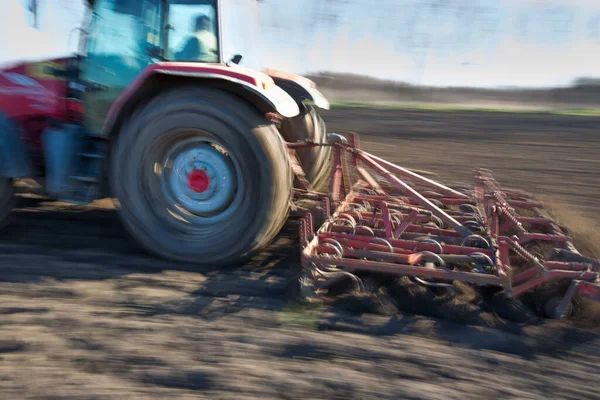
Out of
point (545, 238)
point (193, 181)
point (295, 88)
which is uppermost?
point (295, 88)

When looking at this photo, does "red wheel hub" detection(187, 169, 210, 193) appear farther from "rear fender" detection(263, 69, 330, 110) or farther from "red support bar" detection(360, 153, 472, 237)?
"rear fender" detection(263, 69, 330, 110)

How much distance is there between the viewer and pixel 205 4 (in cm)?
357

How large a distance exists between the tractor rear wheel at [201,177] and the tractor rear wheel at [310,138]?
43.5 inches

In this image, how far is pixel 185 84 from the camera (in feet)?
11.5

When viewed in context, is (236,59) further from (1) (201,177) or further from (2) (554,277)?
(2) (554,277)

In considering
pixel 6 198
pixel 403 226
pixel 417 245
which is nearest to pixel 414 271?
pixel 417 245

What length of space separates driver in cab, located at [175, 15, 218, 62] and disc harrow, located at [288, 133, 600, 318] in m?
0.94

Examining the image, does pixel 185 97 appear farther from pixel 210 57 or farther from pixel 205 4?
pixel 205 4

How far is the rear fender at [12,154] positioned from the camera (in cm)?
366

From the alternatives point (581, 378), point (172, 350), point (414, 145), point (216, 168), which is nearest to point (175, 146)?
point (216, 168)

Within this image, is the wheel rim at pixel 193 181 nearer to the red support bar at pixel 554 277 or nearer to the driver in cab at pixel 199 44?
the driver in cab at pixel 199 44

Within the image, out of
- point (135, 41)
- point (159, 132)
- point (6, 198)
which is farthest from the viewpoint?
point (6, 198)

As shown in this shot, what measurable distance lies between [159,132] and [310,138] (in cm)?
160

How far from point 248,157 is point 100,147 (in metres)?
1.17
